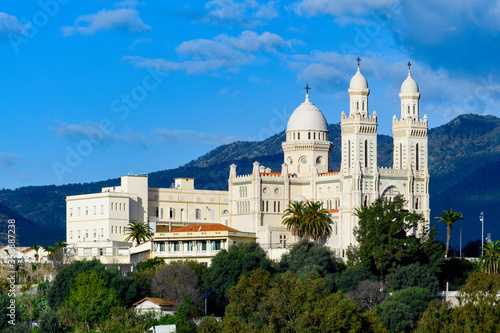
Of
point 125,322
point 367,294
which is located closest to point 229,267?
point 367,294

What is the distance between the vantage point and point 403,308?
9794 centimetres

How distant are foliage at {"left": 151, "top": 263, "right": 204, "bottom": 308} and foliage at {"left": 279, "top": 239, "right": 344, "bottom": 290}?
10638 mm

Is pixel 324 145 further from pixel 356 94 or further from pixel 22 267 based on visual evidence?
pixel 22 267

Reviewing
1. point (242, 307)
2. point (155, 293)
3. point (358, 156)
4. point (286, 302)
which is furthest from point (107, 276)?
point (358, 156)

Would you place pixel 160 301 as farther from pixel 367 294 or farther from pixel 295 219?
pixel 295 219

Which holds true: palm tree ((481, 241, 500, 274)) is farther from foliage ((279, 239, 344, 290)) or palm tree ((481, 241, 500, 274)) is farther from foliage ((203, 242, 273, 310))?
foliage ((203, 242, 273, 310))

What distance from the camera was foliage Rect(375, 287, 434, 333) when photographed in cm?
9619

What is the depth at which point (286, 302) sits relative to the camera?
82.0m

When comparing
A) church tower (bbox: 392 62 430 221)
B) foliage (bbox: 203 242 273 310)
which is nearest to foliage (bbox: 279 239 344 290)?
foliage (bbox: 203 242 273 310)

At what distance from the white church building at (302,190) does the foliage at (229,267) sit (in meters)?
13.4

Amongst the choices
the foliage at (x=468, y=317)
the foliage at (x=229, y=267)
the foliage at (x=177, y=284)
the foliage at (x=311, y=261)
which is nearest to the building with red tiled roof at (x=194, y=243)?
the foliage at (x=229, y=267)

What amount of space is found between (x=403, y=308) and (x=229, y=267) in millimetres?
19325

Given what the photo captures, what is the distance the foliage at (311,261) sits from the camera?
4326 inches

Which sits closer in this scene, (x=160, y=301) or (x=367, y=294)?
(x=160, y=301)
